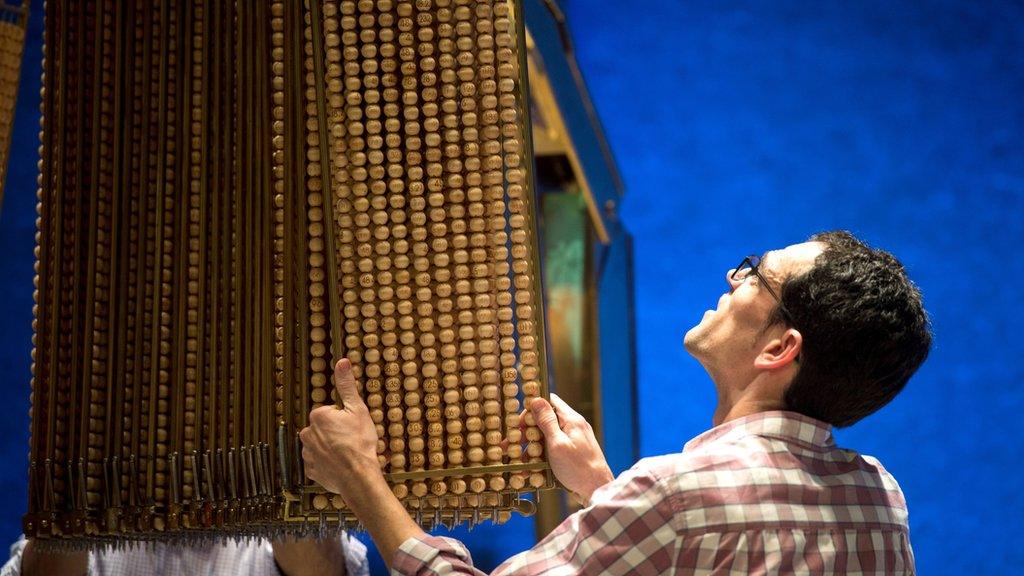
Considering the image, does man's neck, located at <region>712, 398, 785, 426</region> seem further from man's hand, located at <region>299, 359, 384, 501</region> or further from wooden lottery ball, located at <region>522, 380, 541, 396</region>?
man's hand, located at <region>299, 359, 384, 501</region>

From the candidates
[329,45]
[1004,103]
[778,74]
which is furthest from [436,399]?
[1004,103]

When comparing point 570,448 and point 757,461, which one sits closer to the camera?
point 757,461

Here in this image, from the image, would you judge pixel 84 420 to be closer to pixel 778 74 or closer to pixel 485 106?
pixel 485 106

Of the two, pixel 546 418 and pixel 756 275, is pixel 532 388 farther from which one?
pixel 756 275

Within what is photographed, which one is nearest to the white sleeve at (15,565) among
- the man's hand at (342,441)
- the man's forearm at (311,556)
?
the man's forearm at (311,556)

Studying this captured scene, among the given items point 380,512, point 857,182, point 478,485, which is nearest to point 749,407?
point 478,485

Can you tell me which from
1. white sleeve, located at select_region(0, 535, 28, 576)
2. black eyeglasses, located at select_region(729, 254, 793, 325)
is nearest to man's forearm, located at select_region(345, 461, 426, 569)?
black eyeglasses, located at select_region(729, 254, 793, 325)

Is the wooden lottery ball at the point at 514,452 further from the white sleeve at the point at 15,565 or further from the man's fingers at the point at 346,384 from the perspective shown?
the white sleeve at the point at 15,565

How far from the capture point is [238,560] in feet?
9.14

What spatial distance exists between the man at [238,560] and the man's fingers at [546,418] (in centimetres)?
101

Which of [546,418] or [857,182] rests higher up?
[857,182]

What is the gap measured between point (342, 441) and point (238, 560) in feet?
3.94

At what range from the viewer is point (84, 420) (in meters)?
1.93

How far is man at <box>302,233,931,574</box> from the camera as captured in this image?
1589 millimetres
